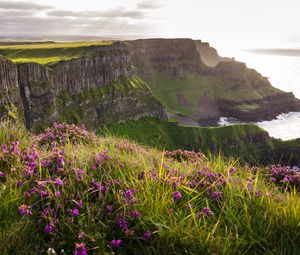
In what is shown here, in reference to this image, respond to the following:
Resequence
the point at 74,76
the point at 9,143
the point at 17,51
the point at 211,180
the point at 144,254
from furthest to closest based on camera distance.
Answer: the point at 17,51 → the point at 74,76 → the point at 9,143 → the point at 211,180 → the point at 144,254

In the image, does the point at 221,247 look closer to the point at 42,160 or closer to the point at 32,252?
the point at 32,252

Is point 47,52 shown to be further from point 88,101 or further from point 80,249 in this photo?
point 80,249

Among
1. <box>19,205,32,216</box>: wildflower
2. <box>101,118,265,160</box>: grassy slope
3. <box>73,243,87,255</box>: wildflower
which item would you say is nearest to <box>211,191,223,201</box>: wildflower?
<box>73,243,87,255</box>: wildflower

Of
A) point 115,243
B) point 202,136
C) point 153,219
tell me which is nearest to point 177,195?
point 153,219

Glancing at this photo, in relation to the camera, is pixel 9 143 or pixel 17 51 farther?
pixel 17 51

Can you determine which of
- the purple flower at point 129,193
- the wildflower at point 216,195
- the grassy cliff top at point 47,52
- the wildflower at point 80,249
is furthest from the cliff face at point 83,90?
the wildflower at point 80,249

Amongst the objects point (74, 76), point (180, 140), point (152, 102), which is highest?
point (74, 76)

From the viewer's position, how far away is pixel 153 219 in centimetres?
613

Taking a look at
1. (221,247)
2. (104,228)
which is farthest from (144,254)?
(221,247)

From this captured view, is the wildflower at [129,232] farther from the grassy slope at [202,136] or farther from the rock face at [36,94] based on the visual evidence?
the grassy slope at [202,136]

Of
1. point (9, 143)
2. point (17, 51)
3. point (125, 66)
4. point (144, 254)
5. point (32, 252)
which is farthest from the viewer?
point (125, 66)

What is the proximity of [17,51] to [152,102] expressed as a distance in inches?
2673

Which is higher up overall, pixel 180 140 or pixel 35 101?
pixel 35 101

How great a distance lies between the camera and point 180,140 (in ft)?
510
